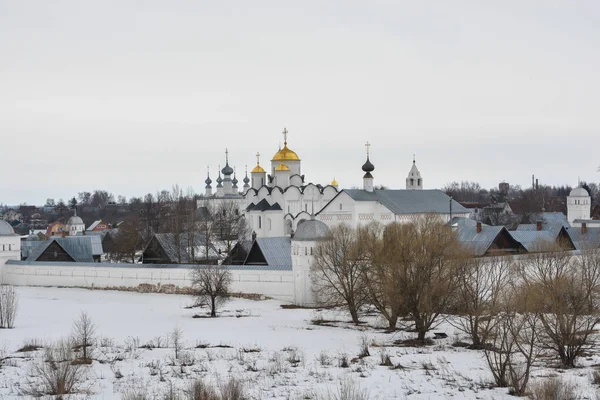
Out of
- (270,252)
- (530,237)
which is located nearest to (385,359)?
(270,252)

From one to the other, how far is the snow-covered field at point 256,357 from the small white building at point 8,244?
33.3ft

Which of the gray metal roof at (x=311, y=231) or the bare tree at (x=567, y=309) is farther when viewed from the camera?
the gray metal roof at (x=311, y=231)

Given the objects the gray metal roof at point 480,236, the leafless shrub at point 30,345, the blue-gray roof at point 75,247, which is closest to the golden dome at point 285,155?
A: the blue-gray roof at point 75,247

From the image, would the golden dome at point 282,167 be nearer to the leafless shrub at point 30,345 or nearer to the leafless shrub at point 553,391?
the leafless shrub at point 30,345

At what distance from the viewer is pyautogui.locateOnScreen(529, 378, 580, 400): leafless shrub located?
1363 cm

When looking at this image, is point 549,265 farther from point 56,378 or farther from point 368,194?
point 368,194

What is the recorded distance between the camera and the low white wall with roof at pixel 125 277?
3056cm

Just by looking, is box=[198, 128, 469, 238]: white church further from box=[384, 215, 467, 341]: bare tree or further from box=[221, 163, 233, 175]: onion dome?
box=[384, 215, 467, 341]: bare tree

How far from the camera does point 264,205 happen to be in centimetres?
5084

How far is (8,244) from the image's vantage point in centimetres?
3775

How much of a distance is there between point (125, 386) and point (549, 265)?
13.3 meters

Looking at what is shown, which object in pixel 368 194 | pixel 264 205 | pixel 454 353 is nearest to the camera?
pixel 454 353

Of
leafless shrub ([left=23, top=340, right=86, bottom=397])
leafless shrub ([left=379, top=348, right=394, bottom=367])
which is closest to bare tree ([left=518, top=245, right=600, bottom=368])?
leafless shrub ([left=379, top=348, right=394, bottom=367])

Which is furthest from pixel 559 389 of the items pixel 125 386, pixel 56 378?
pixel 56 378
